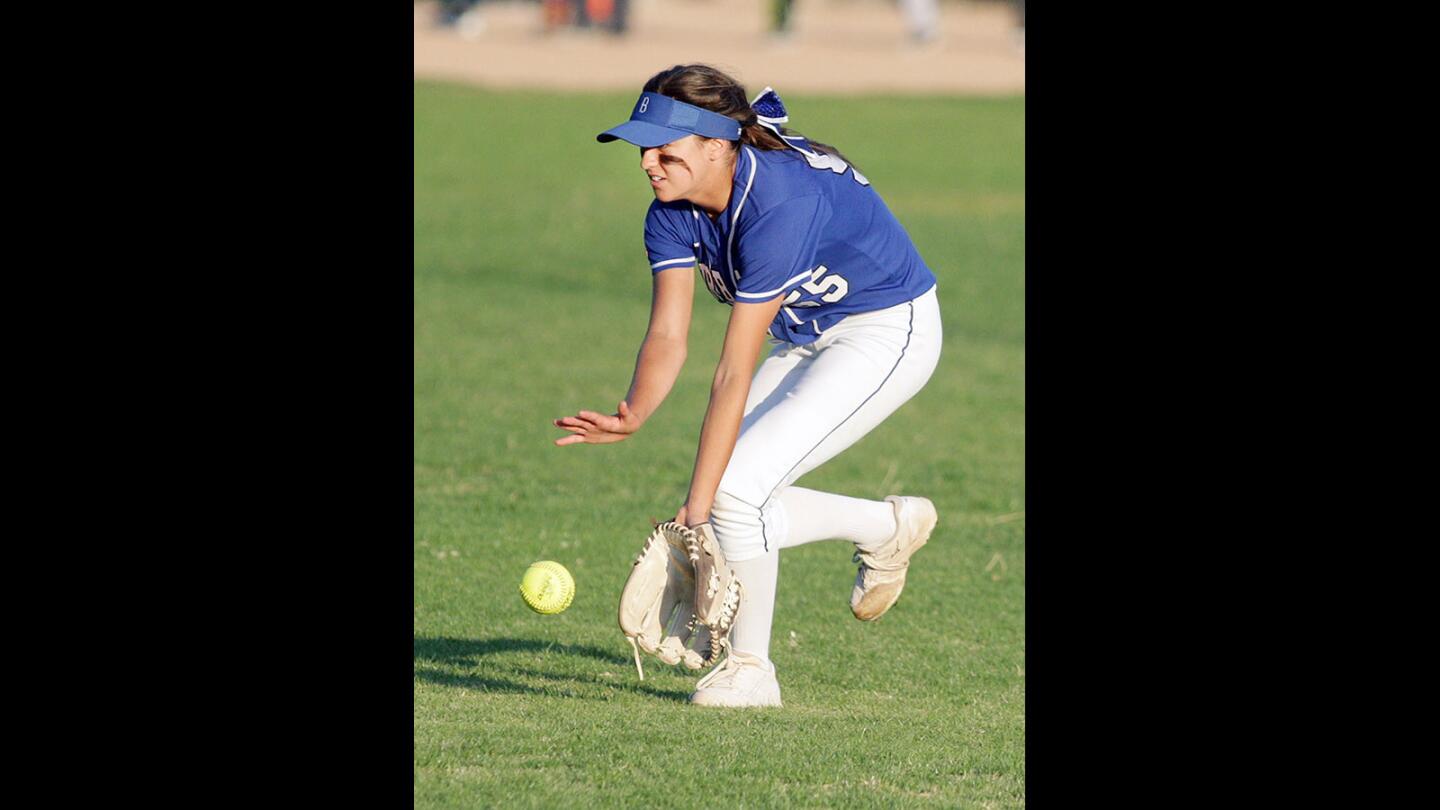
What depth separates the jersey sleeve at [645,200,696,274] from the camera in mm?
6414

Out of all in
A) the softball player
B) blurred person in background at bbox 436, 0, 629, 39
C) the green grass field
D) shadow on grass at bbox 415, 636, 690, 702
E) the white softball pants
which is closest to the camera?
the green grass field

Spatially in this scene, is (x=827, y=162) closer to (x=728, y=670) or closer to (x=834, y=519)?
(x=834, y=519)

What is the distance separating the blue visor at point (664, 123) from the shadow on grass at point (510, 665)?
1.99m

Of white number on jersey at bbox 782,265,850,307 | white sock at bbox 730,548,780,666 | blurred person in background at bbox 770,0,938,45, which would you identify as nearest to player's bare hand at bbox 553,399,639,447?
white sock at bbox 730,548,780,666

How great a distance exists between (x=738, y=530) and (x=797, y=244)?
1024 mm

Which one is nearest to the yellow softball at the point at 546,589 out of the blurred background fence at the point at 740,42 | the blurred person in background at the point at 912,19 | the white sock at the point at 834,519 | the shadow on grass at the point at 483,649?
the shadow on grass at the point at 483,649

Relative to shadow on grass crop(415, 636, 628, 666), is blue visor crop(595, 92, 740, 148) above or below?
above

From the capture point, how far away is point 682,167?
6.02 meters

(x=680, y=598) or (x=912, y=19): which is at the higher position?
(x=680, y=598)

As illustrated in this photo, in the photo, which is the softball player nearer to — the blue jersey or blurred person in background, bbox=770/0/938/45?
the blue jersey

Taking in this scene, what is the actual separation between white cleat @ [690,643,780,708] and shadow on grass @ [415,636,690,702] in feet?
0.61

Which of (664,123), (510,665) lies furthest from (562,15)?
(664,123)
